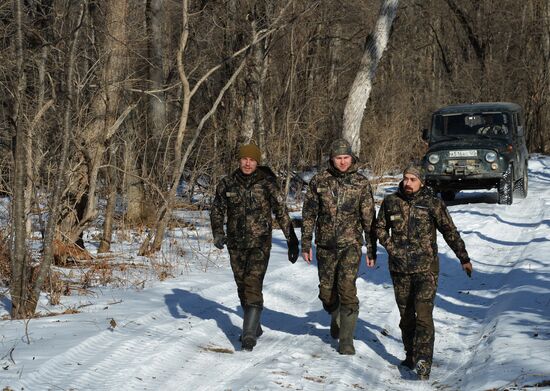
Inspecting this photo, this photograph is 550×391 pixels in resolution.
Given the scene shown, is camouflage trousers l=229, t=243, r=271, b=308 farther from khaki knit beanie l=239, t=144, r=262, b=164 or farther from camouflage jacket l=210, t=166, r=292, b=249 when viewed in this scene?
khaki knit beanie l=239, t=144, r=262, b=164

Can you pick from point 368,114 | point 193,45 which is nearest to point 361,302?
point 193,45

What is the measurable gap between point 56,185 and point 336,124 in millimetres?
17607

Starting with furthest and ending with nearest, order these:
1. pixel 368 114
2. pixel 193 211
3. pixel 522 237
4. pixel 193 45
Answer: pixel 368 114 < pixel 193 45 < pixel 193 211 < pixel 522 237

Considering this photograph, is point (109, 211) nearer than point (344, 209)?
No

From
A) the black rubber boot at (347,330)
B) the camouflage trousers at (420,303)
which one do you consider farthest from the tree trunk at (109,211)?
the camouflage trousers at (420,303)

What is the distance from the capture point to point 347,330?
7254 mm

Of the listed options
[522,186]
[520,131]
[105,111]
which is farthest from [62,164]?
[522,186]

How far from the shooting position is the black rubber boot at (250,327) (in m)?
7.27

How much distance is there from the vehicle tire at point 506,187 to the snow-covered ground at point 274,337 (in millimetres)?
5585

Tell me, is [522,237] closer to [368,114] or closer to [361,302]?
[361,302]

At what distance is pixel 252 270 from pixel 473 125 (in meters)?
12.1

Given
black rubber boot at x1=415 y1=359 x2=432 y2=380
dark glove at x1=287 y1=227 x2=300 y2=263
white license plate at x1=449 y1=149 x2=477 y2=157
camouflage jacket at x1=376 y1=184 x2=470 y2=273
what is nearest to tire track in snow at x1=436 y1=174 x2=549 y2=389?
black rubber boot at x1=415 y1=359 x2=432 y2=380

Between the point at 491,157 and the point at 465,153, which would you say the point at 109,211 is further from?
the point at 491,157

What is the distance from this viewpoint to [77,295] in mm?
9180
